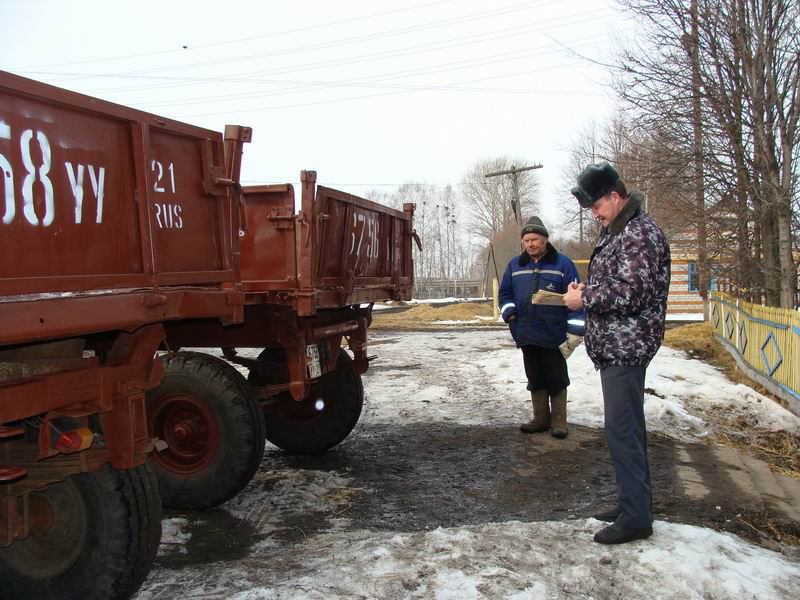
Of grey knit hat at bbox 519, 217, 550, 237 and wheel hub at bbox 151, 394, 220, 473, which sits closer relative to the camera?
wheel hub at bbox 151, 394, 220, 473

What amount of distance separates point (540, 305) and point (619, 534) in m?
2.88

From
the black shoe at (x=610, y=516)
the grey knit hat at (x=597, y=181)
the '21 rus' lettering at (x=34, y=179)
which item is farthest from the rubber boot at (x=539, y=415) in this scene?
the '21 rus' lettering at (x=34, y=179)

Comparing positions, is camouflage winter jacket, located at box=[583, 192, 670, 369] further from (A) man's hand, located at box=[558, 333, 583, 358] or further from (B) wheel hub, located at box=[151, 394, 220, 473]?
(B) wheel hub, located at box=[151, 394, 220, 473]

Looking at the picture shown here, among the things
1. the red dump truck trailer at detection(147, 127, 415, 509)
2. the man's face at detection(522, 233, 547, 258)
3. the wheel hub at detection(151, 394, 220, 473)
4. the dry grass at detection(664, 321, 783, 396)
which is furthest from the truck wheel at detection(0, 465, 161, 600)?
the dry grass at detection(664, 321, 783, 396)

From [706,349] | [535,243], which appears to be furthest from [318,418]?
[706,349]

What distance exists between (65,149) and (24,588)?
189cm

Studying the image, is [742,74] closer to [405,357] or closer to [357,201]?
[405,357]

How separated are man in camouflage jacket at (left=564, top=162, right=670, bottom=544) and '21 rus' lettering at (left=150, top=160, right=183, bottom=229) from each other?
7.05 ft

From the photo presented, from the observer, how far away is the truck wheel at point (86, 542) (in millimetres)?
2779

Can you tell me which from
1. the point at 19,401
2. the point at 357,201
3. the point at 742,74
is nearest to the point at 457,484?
the point at 357,201

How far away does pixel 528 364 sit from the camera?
20.2 ft

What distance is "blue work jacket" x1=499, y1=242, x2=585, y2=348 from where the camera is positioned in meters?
5.94

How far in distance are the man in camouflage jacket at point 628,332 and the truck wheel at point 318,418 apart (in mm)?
2868

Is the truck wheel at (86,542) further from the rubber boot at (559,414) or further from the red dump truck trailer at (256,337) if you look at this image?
the rubber boot at (559,414)
